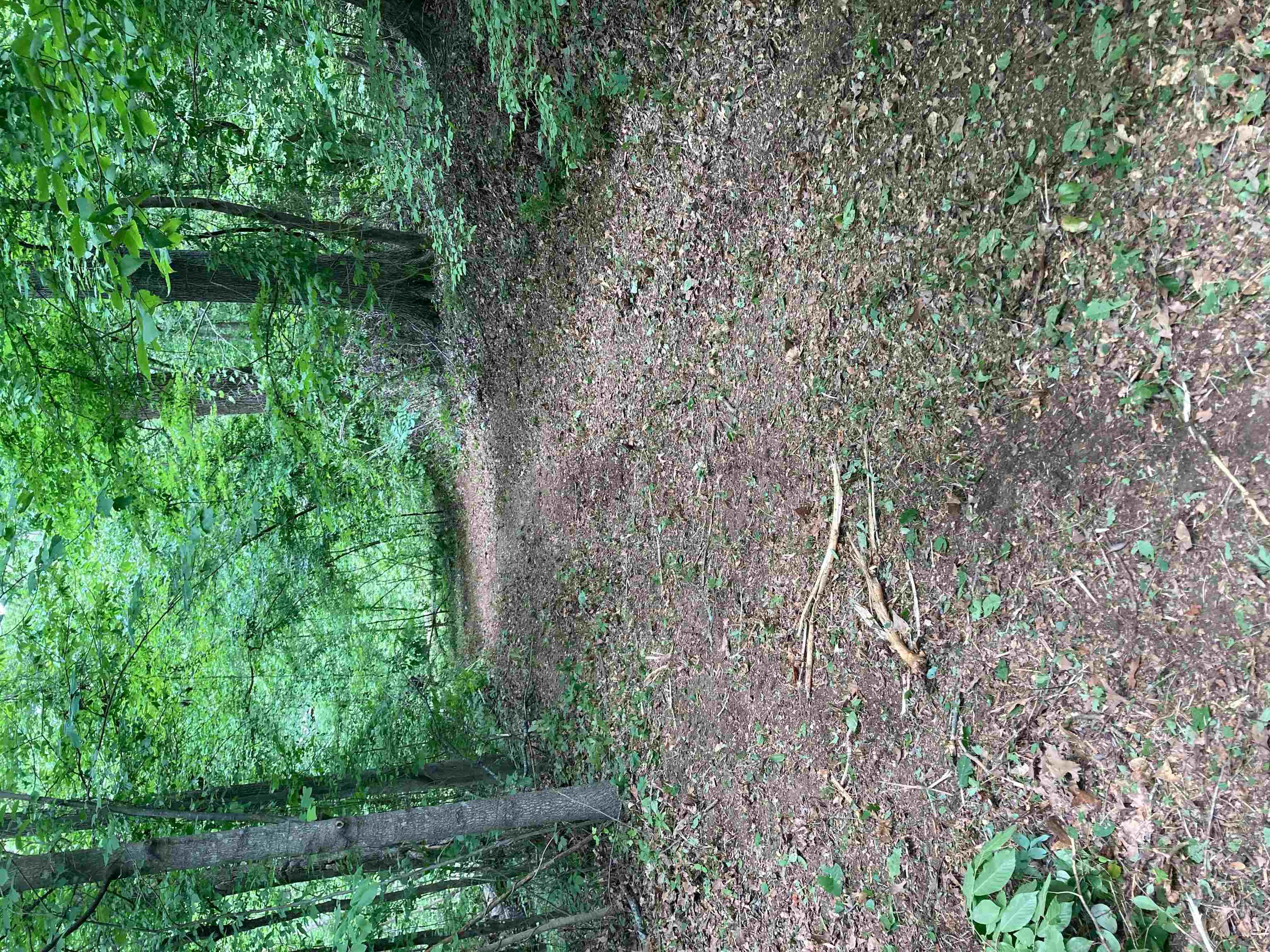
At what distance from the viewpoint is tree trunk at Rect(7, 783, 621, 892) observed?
3783 millimetres

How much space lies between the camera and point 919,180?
10.4ft

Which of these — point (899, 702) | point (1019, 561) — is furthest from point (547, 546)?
point (1019, 561)

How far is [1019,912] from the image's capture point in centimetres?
248

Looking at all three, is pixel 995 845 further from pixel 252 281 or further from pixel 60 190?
pixel 252 281

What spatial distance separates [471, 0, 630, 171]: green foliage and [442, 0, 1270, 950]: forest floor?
20 centimetres

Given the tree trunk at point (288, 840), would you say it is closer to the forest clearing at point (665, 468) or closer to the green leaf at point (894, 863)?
the forest clearing at point (665, 468)

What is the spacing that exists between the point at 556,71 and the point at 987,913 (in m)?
5.34

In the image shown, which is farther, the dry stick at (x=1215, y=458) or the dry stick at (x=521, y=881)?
the dry stick at (x=521, y=881)

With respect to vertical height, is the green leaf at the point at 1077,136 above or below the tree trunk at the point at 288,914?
above

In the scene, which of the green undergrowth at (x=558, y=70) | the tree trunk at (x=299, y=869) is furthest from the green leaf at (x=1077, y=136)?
the tree trunk at (x=299, y=869)

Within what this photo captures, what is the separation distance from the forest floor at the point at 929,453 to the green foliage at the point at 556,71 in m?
0.20

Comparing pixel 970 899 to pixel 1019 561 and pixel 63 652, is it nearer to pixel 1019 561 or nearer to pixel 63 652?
pixel 1019 561

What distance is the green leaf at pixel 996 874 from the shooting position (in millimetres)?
2533

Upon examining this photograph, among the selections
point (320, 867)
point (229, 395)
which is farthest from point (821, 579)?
point (229, 395)
